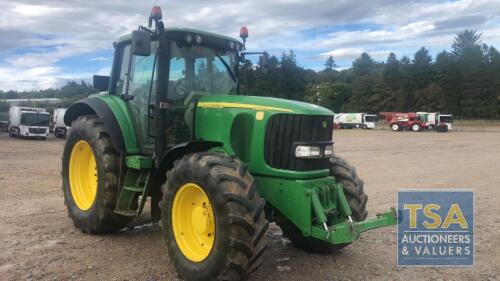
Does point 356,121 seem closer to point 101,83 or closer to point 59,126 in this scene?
point 59,126

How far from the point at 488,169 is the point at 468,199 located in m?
7.40

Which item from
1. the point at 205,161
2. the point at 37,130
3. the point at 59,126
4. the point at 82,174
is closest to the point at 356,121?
the point at 59,126

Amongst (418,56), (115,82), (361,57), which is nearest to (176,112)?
(115,82)

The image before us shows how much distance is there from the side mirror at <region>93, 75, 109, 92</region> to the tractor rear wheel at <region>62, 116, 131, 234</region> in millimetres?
919

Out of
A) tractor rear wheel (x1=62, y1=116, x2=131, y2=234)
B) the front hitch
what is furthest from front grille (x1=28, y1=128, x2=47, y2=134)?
the front hitch

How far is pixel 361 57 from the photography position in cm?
16038

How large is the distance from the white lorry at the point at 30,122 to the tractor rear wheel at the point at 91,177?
27.1m

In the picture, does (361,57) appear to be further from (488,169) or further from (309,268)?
(309,268)

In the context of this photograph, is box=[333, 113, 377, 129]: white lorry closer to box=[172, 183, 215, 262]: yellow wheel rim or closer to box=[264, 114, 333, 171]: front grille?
box=[264, 114, 333, 171]: front grille

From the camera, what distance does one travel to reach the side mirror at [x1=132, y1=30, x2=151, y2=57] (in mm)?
5453

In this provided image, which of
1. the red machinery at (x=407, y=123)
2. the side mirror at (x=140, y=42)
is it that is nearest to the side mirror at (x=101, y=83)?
the side mirror at (x=140, y=42)

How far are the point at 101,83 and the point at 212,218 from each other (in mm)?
3987

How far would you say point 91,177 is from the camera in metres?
7.44

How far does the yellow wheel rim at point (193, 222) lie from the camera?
5035 mm
